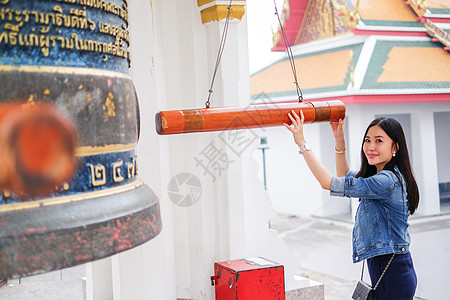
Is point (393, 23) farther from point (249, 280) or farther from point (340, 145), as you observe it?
point (340, 145)

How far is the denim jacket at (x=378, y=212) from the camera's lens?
7.36 feet

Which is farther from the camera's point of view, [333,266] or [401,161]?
[333,266]

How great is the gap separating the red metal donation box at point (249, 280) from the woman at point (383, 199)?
999mm

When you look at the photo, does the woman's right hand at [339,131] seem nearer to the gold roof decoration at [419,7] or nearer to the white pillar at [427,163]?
the white pillar at [427,163]

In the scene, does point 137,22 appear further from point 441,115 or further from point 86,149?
point 441,115

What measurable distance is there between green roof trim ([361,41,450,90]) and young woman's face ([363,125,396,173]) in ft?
22.1

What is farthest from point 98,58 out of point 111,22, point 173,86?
point 173,86

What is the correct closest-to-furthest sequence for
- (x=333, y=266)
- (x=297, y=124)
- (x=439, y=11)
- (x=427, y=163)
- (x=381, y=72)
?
(x=297, y=124)
(x=333, y=266)
(x=381, y=72)
(x=427, y=163)
(x=439, y=11)

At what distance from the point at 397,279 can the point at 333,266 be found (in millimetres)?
4313

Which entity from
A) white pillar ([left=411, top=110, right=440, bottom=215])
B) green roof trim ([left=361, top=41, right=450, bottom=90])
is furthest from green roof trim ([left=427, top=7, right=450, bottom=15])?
white pillar ([left=411, top=110, right=440, bottom=215])

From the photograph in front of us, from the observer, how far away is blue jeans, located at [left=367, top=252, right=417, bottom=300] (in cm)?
227

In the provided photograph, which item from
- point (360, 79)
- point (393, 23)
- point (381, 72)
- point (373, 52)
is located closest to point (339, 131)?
point (360, 79)

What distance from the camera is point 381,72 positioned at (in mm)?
9180

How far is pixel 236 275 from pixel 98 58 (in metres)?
2.53
